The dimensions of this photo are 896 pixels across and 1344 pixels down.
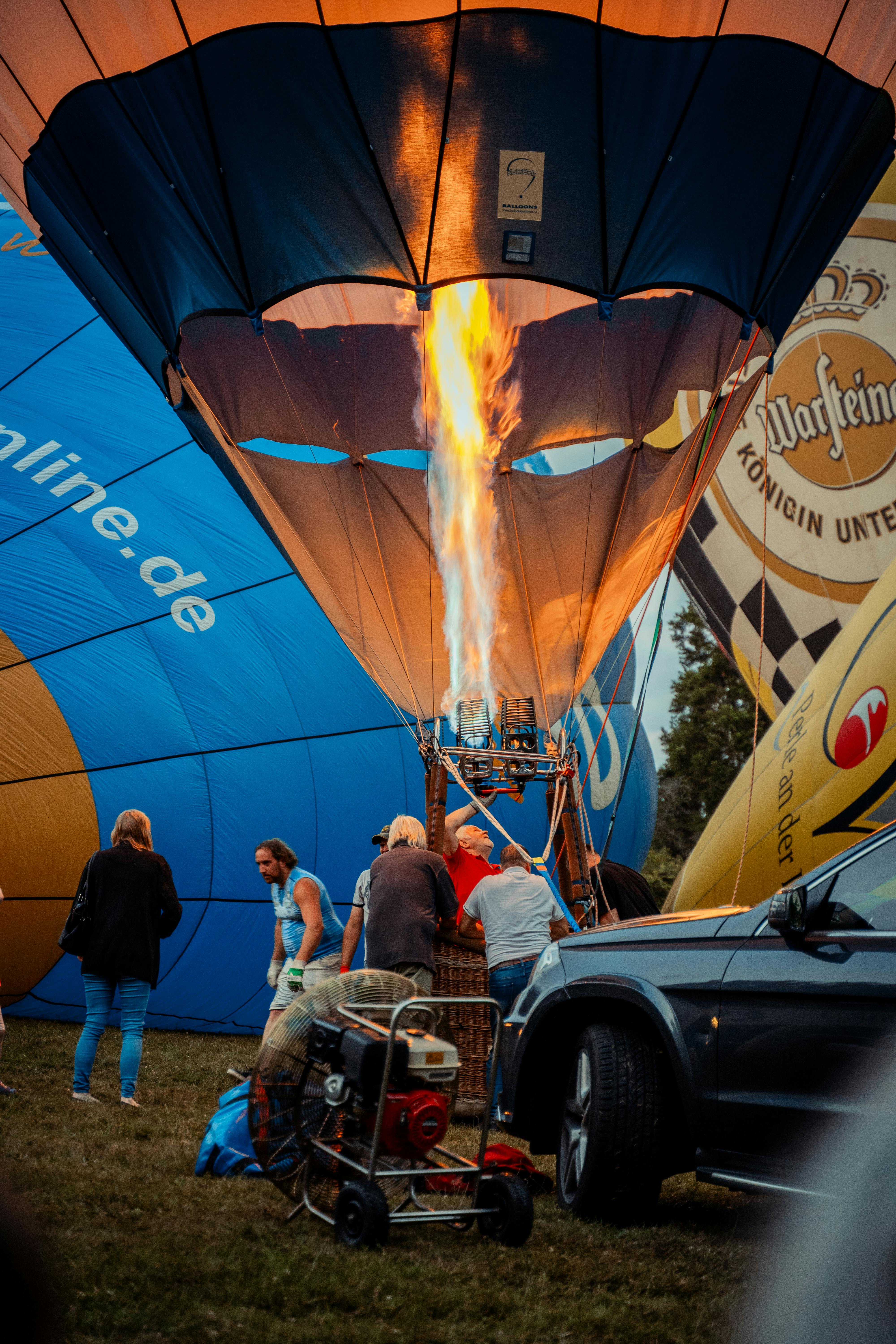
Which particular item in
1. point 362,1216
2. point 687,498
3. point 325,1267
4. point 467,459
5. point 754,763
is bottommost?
point 325,1267

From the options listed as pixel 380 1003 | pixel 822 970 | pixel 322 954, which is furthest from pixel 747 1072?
pixel 322 954

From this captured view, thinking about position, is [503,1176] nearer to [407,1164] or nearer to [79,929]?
[407,1164]

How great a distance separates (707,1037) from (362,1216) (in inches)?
47.1

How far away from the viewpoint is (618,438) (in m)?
7.77

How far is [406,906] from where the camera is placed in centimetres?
553

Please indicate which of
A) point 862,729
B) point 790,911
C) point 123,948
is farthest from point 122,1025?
point 862,729

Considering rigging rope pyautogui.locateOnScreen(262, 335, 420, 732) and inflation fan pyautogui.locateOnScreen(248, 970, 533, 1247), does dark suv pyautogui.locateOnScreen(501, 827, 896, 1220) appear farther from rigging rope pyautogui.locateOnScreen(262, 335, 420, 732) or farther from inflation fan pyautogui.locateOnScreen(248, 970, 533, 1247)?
rigging rope pyautogui.locateOnScreen(262, 335, 420, 732)

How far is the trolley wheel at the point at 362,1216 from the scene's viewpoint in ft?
11.4

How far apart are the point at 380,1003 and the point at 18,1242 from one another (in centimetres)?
243

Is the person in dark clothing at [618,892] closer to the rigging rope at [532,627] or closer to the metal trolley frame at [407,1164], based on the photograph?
the rigging rope at [532,627]

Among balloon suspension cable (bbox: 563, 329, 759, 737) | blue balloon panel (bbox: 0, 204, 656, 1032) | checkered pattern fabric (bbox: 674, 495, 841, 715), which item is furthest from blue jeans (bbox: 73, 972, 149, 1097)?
checkered pattern fabric (bbox: 674, 495, 841, 715)

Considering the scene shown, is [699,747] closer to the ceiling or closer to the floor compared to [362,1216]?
closer to the ceiling

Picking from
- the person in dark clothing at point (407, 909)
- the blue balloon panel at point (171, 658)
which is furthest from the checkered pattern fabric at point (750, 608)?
the person in dark clothing at point (407, 909)

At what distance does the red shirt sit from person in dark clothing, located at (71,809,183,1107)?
1.69 m
